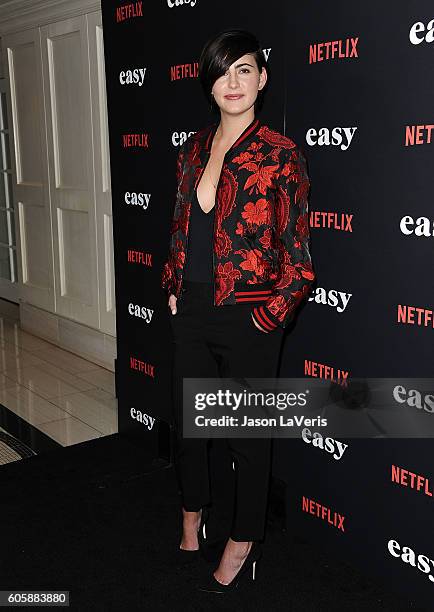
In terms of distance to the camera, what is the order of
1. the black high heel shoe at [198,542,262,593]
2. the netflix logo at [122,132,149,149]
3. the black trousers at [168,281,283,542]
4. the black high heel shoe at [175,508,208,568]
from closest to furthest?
1. the black trousers at [168,281,283,542]
2. the black high heel shoe at [198,542,262,593]
3. the black high heel shoe at [175,508,208,568]
4. the netflix logo at [122,132,149,149]

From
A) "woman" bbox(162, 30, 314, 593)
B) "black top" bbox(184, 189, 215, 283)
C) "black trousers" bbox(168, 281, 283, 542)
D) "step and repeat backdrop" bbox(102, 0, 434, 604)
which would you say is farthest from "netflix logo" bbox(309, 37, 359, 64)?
"black trousers" bbox(168, 281, 283, 542)

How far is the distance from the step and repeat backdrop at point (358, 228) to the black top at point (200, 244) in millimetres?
370

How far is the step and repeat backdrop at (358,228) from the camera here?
6.11 ft

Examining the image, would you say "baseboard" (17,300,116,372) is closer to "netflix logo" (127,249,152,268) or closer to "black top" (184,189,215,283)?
"netflix logo" (127,249,152,268)

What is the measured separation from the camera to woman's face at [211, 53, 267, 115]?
1905 mm

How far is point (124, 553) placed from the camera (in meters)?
2.31

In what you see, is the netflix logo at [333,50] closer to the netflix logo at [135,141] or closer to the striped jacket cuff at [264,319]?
the striped jacket cuff at [264,319]

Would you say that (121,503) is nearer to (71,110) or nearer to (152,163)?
(152,163)

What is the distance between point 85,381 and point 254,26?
2.52 m

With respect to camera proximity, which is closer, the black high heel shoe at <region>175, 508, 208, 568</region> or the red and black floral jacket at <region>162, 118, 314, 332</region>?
the red and black floral jacket at <region>162, 118, 314, 332</region>

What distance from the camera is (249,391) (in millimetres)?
2084

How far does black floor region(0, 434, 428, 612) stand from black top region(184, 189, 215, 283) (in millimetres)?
968

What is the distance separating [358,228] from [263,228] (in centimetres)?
30

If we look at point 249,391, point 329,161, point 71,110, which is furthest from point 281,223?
point 71,110
